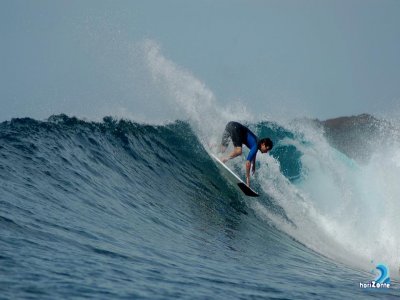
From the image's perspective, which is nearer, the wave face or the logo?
the wave face

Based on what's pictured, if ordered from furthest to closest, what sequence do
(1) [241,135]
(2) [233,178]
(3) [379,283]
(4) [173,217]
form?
(2) [233,178]
(1) [241,135]
(4) [173,217]
(3) [379,283]

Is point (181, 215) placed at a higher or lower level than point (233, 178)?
lower

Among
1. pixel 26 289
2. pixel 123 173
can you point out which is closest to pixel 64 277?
pixel 26 289

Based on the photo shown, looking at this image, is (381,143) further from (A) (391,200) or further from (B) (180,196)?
(B) (180,196)

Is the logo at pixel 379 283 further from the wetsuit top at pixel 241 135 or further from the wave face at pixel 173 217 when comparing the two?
the wetsuit top at pixel 241 135

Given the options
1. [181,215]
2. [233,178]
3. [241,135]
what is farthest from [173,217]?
[241,135]

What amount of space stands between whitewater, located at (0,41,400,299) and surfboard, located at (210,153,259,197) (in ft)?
0.77

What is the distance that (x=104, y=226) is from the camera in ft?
23.1

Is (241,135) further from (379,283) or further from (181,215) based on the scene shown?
(379,283)

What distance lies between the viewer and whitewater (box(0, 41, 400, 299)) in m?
5.11

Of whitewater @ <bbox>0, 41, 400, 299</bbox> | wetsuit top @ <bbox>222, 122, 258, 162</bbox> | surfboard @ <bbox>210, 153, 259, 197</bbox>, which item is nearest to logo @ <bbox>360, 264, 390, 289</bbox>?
whitewater @ <bbox>0, 41, 400, 299</bbox>

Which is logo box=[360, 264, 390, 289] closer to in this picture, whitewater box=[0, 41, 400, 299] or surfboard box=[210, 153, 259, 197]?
whitewater box=[0, 41, 400, 299]

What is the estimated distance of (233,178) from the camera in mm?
12078

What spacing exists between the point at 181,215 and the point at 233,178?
9.34 ft
